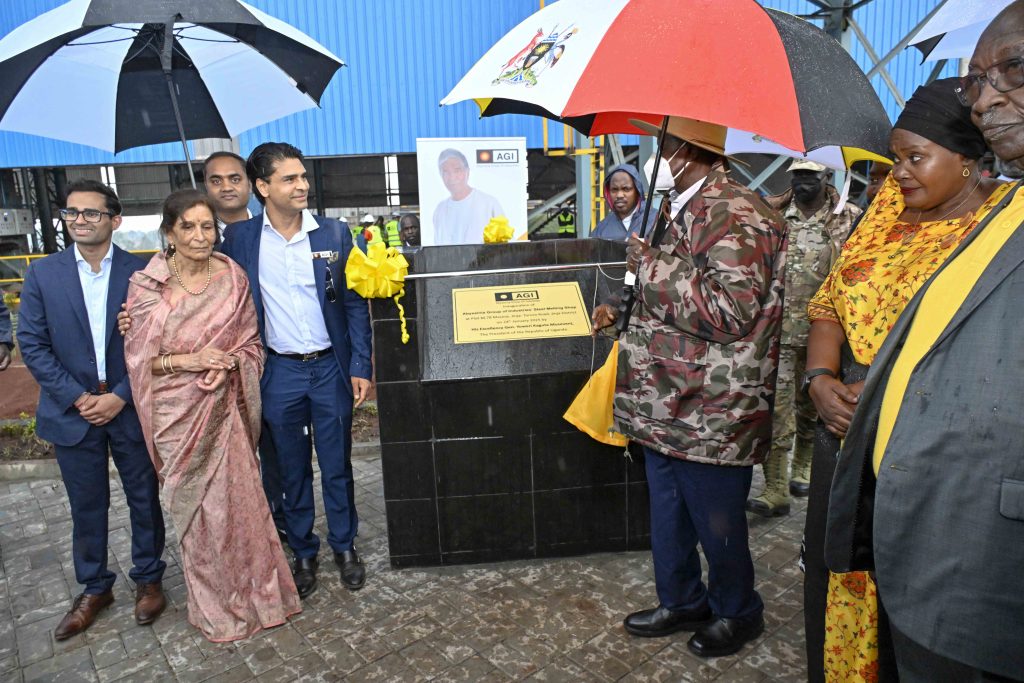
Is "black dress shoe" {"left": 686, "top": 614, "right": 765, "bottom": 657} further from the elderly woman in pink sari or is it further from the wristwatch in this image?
the elderly woman in pink sari

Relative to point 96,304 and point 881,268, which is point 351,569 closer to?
point 96,304

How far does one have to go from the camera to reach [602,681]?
2463mm

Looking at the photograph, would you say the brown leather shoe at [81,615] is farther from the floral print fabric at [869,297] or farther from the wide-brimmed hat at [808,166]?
the wide-brimmed hat at [808,166]

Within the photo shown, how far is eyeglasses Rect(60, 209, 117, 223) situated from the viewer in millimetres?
2791

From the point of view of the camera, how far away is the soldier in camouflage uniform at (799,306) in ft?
12.5

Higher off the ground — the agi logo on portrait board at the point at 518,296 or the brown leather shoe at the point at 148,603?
the agi logo on portrait board at the point at 518,296

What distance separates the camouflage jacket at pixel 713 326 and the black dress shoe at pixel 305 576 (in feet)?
6.24

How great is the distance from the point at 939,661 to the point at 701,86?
5.01ft

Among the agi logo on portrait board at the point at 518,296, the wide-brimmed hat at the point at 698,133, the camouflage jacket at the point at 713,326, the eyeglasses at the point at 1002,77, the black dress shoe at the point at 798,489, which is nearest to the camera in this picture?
the eyeglasses at the point at 1002,77

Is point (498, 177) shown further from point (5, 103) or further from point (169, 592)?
point (169, 592)

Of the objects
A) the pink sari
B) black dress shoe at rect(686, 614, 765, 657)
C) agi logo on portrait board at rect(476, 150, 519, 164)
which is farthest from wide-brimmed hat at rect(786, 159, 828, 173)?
agi logo on portrait board at rect(476, 150, 519, 164)

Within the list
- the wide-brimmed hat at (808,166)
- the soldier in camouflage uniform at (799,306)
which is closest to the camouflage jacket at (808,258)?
the soldier in camouflage uniform at (799,306)

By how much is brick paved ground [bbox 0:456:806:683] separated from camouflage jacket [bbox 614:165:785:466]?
90 cm

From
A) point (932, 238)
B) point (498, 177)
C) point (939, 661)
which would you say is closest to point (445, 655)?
point (939, 661)
